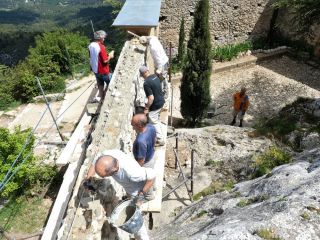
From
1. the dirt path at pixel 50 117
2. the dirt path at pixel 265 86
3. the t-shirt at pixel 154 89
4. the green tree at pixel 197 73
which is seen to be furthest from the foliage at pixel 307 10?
the dirt path at pixel 50 117

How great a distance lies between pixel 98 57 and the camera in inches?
259

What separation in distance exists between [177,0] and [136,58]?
9.95 meters

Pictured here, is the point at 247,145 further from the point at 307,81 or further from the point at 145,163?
the point at 307,81

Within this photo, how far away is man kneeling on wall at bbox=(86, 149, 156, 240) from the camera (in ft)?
11.0

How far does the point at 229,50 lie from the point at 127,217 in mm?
13650

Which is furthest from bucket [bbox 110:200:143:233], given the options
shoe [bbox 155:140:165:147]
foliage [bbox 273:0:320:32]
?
foliage [bbox 273:0:320:32]

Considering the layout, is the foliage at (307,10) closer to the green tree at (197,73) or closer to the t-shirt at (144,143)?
the green tree at (197,73)

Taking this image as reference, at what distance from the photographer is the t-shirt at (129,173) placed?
142 inches

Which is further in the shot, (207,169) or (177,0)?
(177,0)

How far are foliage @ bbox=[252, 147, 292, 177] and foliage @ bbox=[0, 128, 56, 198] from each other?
418 cm

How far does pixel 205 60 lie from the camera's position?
10797 millimetres

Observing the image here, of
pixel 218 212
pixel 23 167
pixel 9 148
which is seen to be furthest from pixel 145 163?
pixel 9 148

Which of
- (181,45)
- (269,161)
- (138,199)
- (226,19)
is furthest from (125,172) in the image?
(226,19)

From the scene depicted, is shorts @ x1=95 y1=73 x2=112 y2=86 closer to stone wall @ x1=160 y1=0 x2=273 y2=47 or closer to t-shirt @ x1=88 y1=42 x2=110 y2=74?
t-shirt @ x1=88 y1=42 x2=110 y2=74
